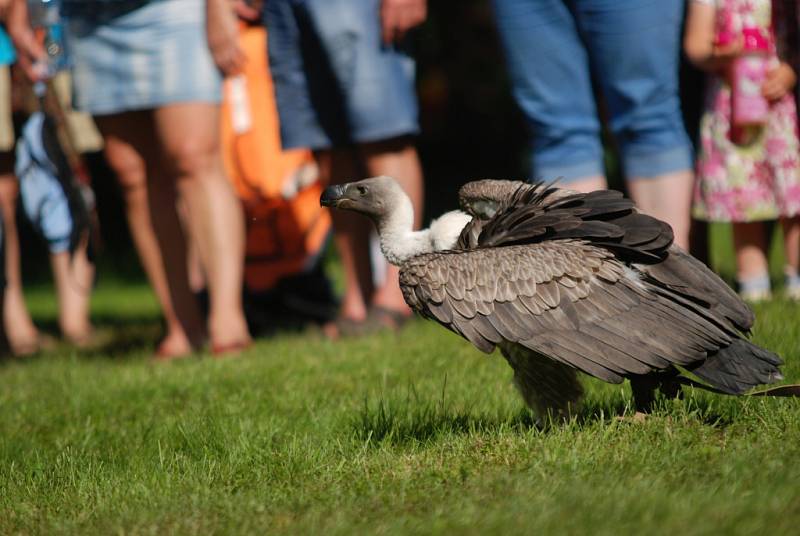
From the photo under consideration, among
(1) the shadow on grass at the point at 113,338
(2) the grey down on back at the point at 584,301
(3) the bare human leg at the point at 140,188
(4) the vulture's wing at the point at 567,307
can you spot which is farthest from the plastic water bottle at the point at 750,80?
(1) the shadow on grass at the point at 113,338

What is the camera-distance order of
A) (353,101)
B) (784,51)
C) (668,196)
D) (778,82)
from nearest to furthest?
(668,196), (778,82), (784,51), (353,101)

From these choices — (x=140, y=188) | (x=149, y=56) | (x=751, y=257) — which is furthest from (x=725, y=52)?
(x=140, y=188)

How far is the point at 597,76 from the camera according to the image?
6242 millimetres

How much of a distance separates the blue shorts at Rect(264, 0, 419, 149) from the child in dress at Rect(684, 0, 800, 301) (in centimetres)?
158

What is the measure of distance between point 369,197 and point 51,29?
333cm

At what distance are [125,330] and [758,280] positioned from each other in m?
4.70

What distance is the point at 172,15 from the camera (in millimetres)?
6695

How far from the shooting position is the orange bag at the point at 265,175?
796 centimetres

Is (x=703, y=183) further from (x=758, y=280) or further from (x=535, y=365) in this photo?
(x=535, y=365)

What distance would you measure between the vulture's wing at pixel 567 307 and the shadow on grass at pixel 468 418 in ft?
1.07

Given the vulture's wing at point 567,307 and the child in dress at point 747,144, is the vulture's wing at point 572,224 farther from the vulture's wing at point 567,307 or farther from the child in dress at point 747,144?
the child in dress at point 747,144

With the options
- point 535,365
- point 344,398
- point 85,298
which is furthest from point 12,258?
point 535,365

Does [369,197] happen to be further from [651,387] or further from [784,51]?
[784,51]

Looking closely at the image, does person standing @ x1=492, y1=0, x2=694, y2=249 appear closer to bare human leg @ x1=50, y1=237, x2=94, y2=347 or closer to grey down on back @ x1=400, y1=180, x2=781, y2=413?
grey down on back @ x1=400, y1=180, x2=781, y2=413
